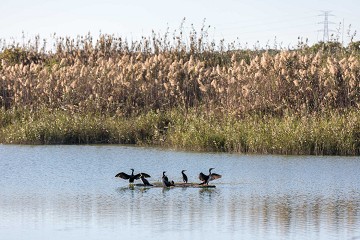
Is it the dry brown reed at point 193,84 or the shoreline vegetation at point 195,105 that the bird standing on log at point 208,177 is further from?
the dry brown reed at point 193,84

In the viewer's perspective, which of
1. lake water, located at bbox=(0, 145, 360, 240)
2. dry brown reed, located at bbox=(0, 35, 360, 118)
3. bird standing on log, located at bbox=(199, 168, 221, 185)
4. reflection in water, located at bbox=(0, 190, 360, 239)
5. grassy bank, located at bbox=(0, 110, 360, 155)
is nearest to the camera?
lake water, located at bbox=(0, 145, 360, 240)

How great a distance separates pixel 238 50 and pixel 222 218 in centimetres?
1919

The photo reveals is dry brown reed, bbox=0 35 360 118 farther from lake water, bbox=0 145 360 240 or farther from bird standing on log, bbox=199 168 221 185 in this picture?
bird standing on log, bbox=199 168 221 185

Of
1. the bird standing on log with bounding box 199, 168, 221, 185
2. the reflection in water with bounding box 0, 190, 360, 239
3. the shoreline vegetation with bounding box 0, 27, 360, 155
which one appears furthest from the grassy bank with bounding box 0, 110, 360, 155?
the reflection in water with bounding box 0, 190, 360, 239

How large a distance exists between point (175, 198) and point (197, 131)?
769 centimetres

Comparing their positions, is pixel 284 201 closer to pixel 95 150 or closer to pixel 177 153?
pixel 177 153

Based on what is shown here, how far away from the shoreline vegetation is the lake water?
0.81m

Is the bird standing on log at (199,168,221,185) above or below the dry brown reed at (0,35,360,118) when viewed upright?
below

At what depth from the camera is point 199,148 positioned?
74.7 ft

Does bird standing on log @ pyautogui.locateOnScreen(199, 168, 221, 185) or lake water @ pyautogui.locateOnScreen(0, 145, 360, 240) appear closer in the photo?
lake water @ pyautogui.locateOnScreen(0, 145, 360, 240)

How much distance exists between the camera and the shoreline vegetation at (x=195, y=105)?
2202cm

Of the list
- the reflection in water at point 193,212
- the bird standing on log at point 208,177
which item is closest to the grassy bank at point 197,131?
the bird standing on log at point 208,177

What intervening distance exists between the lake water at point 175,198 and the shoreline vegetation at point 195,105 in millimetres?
808

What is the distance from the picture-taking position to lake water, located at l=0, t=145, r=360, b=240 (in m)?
12.4
